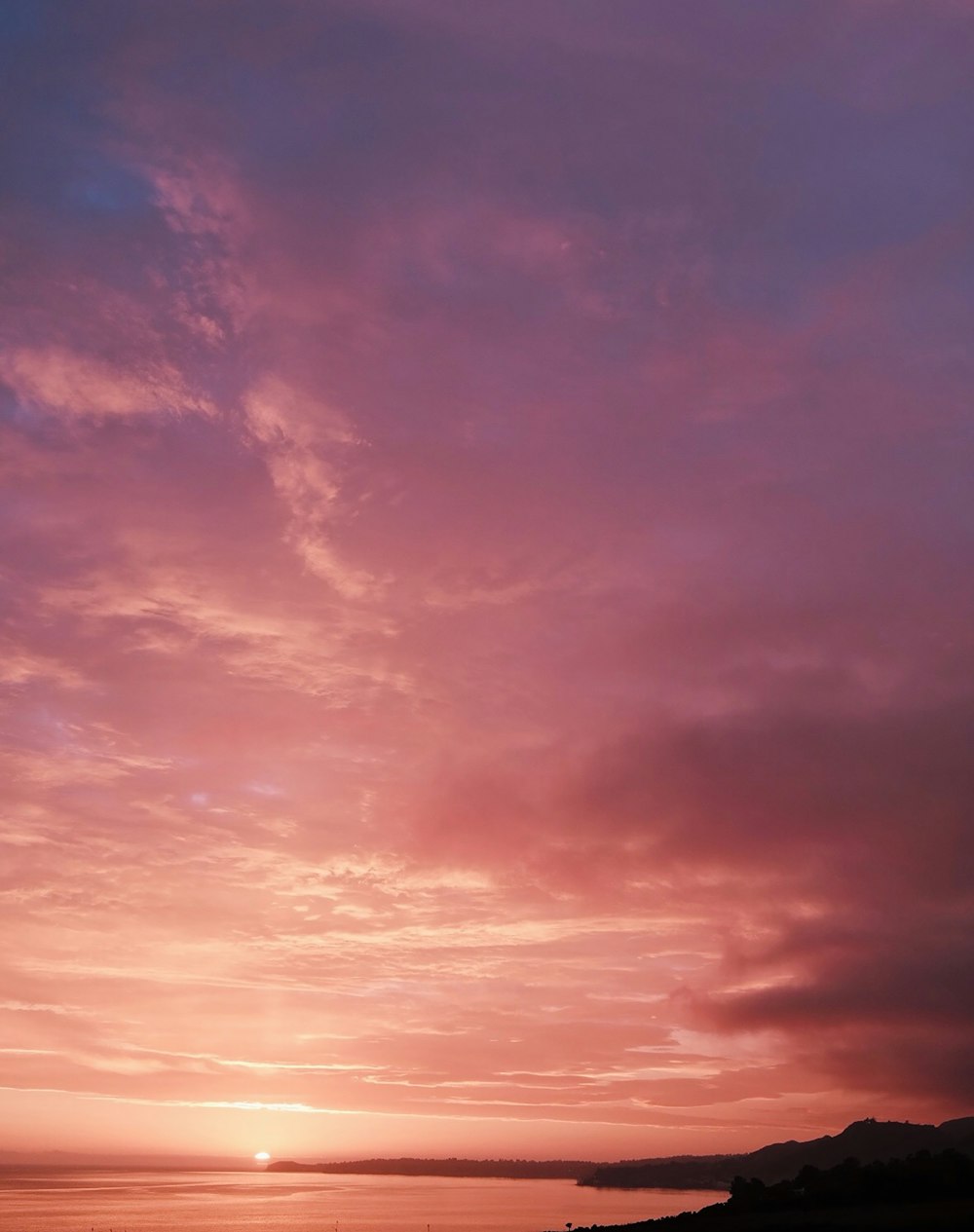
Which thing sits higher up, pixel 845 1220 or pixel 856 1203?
pixel 856 1203

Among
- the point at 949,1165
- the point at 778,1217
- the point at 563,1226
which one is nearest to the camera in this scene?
the point at 778,1217

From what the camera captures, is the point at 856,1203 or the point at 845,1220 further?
the point at 856,1203

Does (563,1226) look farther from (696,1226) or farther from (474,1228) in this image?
(696,1226)

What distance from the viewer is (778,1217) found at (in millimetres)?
86000

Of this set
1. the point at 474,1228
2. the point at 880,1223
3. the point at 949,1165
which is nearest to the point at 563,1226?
the point at 474,1228

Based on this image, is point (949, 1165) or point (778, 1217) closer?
point (778, 1217)

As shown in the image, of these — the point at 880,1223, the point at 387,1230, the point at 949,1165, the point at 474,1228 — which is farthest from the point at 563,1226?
the point at 880,1223

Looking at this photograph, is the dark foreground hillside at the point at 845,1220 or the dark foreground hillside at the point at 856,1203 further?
the dark foreground hillside at the point at 856,1203

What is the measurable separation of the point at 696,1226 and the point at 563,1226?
370 ft

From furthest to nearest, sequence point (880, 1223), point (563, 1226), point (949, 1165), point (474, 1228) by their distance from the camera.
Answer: point (474, 1228)
point (563, 1226)
point (949, 1165)
point (880, 1223)

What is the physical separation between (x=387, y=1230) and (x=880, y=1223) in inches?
5784

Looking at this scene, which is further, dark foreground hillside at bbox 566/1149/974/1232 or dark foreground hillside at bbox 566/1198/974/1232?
dark foreground hillside at bbox 566/1149/974/1232

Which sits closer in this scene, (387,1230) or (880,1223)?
(880,1223)

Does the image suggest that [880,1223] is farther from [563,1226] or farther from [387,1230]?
[387,1230]
